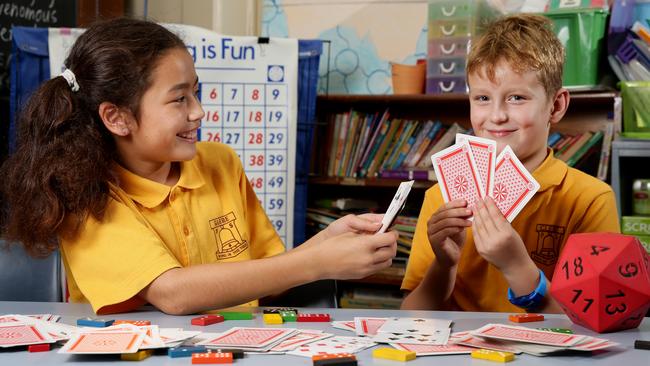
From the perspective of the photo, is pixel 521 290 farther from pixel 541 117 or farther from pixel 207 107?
pixel 207 107

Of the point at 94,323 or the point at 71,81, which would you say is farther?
the point at 71,81

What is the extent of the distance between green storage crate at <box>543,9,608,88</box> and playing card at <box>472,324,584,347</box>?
2.30m

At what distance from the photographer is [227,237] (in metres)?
1.83

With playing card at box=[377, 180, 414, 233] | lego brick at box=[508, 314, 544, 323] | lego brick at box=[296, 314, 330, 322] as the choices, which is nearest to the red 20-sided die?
lego brick at box=[508, 314, 544, 323]

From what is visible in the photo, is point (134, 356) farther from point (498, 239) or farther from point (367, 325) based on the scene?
point (498, 239)

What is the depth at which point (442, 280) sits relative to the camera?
176cm

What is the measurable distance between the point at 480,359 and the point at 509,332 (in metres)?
0.15

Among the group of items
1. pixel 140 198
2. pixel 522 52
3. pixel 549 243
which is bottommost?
pixel 549 243

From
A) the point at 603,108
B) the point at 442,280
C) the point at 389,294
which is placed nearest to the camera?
the point at 442,280

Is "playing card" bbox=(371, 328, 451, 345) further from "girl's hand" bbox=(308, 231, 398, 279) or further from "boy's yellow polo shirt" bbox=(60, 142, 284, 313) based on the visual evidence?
"boy's yellow polo shirt" bbox=(60, 142, 284, 313)

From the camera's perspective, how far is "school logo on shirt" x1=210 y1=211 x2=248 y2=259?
1807 mm

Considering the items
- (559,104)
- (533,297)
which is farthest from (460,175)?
(559,104)

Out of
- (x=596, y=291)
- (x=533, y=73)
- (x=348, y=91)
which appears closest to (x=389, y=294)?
(x=348, y=91)

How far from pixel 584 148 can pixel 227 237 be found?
6.96 ft
